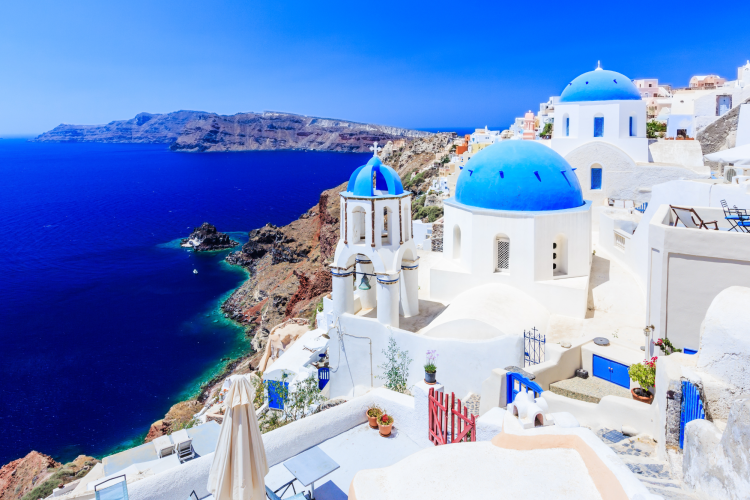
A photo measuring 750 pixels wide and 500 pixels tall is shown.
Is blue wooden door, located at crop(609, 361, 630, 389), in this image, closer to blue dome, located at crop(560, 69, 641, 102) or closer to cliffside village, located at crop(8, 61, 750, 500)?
cliffside village, located at crop(8, 61, 750, 500)

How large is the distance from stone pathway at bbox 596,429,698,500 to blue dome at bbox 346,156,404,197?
25.0 feet

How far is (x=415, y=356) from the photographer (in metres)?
13.2

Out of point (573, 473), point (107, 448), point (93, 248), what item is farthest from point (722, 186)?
point (93, 248)

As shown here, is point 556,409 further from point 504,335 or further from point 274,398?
point 274,398

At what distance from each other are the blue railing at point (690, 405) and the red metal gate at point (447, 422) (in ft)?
9.04

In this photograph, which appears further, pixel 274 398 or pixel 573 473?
pixel 274 398

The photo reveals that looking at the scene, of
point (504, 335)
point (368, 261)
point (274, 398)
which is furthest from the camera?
point (274, 398)

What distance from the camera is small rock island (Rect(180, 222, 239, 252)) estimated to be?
200 feet

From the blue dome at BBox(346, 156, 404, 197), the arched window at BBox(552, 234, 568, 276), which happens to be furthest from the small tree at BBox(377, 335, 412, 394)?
the arched window at BBox(552, 234, 568, 276)

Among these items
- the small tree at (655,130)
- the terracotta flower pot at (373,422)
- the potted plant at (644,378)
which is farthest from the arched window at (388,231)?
the small tree at (655,130)

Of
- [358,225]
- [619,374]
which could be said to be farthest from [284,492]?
[358,225]

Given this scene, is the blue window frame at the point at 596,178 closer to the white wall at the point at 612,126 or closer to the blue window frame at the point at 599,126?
the white wall at the point at 612,126

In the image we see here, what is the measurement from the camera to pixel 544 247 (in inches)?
562

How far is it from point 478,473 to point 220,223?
7819cm
